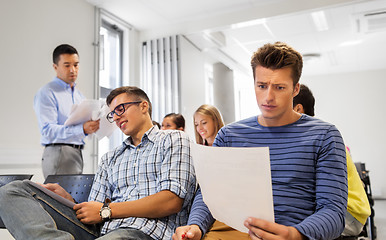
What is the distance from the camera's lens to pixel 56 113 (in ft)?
8.47

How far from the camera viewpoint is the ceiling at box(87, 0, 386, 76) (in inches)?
167

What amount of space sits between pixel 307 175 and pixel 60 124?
2114 millimetres

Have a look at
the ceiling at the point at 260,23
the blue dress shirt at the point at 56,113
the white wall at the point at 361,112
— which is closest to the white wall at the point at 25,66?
the blue dress shirt at the point at 56,113

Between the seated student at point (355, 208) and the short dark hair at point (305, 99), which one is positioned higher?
the short dark hair at point (305, 99)

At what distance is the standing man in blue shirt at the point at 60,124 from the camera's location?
8.00 feet

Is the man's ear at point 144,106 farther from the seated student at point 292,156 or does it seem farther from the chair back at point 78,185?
the seated student at point 292,156

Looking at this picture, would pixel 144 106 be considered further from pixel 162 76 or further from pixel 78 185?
pixel 162 76

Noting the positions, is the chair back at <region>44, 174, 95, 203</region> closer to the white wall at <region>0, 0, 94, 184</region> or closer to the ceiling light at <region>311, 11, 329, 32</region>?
the white wall at <region>0, 0, 94, 184</region>

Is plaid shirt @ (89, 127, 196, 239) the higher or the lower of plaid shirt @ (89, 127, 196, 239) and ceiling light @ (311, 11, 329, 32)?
the lower

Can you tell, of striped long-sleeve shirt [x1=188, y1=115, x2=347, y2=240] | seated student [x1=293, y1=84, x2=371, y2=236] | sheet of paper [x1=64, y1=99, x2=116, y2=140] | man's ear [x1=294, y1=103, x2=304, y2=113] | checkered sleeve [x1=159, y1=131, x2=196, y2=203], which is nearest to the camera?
striped long-sleeve shirt [x1=188, y1=115, x2=347, y2=240]

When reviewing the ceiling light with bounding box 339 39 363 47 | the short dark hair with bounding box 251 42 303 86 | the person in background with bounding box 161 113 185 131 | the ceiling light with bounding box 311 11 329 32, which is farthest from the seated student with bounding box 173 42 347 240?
the ceiling light with bounding box 339 39 363 47

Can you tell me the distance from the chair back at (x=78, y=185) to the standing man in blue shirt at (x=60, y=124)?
2.08 ft

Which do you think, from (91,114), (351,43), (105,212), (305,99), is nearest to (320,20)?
(351,43)

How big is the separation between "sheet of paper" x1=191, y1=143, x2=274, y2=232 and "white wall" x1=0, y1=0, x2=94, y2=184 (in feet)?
8.33
